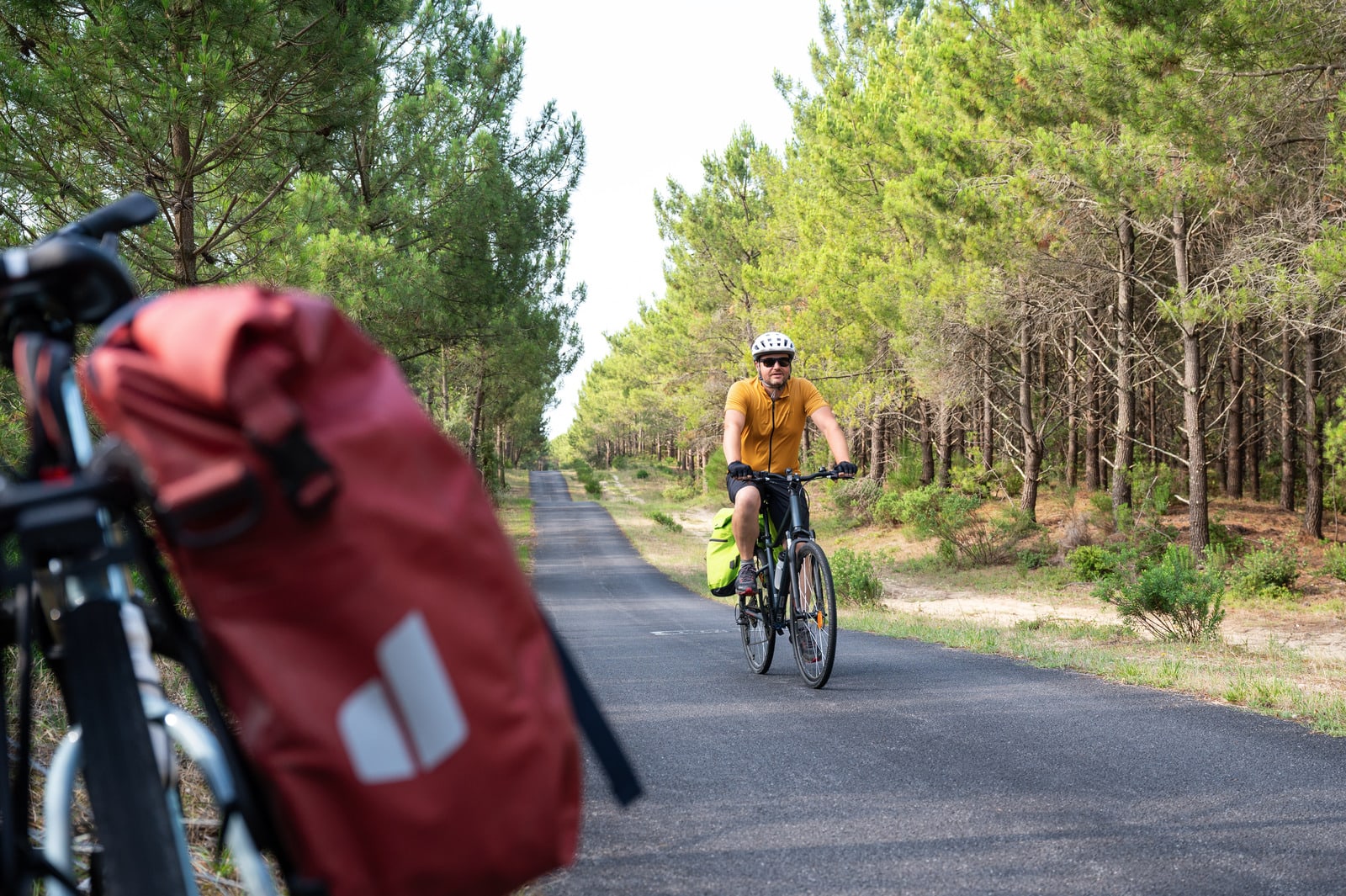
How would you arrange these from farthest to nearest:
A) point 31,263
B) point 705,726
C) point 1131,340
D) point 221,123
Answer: point 1131,340 < point 221,123 < point 705,726 < point 31,263

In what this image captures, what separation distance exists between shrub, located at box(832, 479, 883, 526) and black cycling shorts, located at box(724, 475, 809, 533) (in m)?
24.1

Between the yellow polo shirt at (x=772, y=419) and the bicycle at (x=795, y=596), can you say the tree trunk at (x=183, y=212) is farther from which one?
the bicycle at (x=795, y=596)

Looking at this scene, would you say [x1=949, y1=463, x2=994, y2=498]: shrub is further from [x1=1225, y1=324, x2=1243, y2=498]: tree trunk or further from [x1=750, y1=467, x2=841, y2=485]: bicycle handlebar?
[x1=750, y1=467, x2=841, y2=485]: bicycle handlebar

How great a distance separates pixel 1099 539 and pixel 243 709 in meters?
22.5

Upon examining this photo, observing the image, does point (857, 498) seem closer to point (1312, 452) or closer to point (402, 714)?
point (1312, 452)

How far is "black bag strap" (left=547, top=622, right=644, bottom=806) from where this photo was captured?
1.54m

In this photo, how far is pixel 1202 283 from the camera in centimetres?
1430

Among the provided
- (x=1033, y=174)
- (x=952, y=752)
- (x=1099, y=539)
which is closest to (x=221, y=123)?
(x=952, y=752)

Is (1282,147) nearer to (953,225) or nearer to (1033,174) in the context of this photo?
(1033,174)

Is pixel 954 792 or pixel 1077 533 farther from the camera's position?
pixel 1077 533

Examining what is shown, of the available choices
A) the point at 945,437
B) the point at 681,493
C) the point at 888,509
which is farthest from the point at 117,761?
the point at 681,493

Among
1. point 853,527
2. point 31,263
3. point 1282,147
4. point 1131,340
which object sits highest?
point 1282,147

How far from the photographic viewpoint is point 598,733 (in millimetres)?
1560

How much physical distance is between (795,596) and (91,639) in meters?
5.52
